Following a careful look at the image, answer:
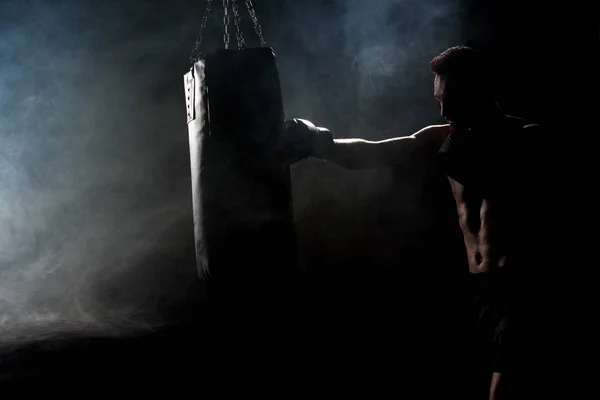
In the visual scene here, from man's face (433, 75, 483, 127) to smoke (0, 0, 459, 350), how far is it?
1604mm

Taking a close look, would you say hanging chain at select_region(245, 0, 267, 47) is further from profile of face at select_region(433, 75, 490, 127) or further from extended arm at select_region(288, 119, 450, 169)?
profile of face at select_region(433, 75, 490, 127)

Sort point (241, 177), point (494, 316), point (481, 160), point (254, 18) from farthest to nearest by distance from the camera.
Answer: point (254, 18)
point (494, 316)
point (481, 160)
point (241, 177)

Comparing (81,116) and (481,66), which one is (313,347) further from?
(81,116)

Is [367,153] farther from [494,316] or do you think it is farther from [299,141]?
[494,316]

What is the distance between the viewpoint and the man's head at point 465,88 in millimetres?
2197

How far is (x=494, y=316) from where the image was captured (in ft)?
7.38

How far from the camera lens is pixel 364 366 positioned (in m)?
3.58

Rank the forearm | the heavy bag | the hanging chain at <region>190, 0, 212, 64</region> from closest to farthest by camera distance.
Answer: the heavy bag
the forearm
the hanging chain at <region>190, 0, 212, 64</region>

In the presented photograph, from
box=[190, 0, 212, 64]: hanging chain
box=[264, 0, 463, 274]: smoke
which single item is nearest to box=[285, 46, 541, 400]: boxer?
box=[264, 0, 463, 274]: smoke

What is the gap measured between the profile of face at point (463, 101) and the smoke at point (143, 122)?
1602mm

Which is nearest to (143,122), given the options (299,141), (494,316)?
(299,141)

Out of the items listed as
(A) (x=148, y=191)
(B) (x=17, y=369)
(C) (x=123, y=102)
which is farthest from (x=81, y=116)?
(B) (x=17, y=369)

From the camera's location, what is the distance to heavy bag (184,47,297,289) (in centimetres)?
185

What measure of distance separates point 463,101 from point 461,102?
0.03 ft
